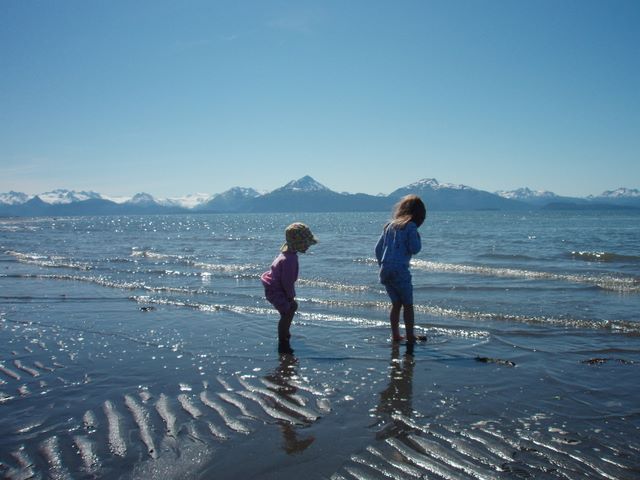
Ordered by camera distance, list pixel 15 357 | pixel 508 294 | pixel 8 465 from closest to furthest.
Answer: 1. pixel 8 465
2. pixel 15 357
3. pixel 508 294

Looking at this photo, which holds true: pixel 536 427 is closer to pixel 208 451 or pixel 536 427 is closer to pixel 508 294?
pixel 208 451

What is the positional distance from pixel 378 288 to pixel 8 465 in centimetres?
1110

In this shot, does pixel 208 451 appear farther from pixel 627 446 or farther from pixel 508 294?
pixel 508 294

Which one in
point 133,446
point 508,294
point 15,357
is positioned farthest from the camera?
point 508,294

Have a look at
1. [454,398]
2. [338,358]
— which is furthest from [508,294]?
[454,398]

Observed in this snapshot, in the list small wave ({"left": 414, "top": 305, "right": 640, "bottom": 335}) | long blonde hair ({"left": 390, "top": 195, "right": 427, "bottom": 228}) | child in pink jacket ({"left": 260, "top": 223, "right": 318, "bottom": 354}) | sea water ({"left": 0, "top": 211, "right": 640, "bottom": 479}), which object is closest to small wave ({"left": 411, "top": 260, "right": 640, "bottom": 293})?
sea water ({"left": 0, "top": 211, "right": 640, "bottom": 479})

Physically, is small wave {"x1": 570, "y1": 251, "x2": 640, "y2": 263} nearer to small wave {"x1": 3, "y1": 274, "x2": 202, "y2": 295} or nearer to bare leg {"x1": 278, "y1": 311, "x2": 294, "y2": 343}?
small wave {"x1": 3, "y1": 274, "x2": 202, "y2": 295}

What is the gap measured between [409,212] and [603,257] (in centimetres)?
1981

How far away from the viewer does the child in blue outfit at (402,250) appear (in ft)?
23.6

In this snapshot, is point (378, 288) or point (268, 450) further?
point (378, 288)

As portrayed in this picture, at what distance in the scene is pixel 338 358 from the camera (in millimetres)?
6715

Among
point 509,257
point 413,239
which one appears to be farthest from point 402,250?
point 509,257

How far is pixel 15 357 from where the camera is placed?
264 inches

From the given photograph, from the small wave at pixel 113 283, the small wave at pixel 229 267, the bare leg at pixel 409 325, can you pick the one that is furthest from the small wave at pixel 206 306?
the small wave at pixel 229 267
